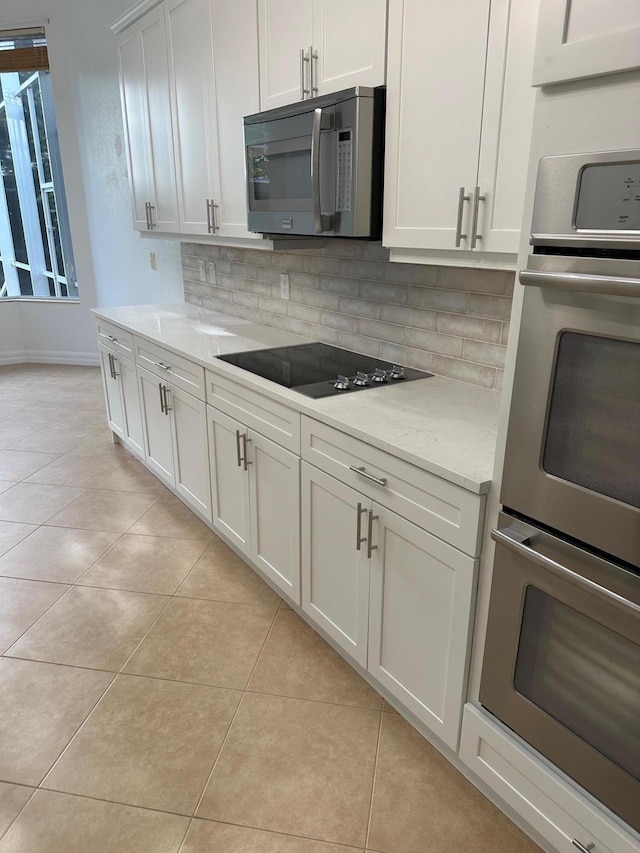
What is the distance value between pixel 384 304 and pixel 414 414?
77cm

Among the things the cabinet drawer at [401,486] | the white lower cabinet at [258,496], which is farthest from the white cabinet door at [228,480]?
the cabinet drawer at [401,486]

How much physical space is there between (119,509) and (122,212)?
9.80ft

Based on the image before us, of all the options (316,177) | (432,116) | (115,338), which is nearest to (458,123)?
(432,116)

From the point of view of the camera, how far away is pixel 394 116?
5.89ft

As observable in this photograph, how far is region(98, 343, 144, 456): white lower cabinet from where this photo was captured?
346 cm

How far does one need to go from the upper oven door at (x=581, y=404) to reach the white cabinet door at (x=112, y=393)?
2.96 metres

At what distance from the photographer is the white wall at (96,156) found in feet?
15.5

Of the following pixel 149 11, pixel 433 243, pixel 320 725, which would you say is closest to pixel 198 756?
pixel 320 725

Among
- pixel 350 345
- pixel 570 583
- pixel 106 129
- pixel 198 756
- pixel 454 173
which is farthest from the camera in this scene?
pixel 106 129

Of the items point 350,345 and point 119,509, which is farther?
point 119,509

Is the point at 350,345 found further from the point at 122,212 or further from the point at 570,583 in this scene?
the point at 122,212

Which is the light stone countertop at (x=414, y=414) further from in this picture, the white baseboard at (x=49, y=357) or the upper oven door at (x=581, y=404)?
the white baseboard at (x=49, y=357)

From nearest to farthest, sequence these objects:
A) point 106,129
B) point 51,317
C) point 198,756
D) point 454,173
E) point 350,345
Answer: point 454,173 → point 198,756 → point 350,345 → point 106,129 → point 51,317

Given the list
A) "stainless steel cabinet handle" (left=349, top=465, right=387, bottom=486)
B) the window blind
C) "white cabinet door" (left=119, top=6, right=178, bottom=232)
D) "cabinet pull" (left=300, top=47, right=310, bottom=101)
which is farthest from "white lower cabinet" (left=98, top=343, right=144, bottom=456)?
the window blind
